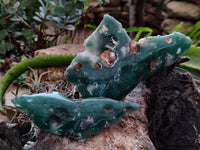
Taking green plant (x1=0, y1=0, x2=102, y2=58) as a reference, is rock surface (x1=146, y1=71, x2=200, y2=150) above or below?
below

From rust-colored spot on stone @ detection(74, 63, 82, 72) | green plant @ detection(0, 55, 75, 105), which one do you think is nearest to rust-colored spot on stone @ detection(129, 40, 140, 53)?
rust-colored spot on stone @ detection(74, 63, 82, 72)

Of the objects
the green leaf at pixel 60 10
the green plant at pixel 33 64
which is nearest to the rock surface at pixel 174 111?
the green plant at pixel 33 64

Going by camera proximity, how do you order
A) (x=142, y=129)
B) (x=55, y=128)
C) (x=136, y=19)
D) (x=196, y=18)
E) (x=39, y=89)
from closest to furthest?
(x=55, y=128), (x=142, y=129), (x=39, y=89), (x=136, y=19), (x=196, y=18)

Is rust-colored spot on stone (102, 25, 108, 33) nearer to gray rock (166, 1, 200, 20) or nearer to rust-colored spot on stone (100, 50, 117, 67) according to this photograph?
rust-colored spot on stone (100, 50, 117, 67)

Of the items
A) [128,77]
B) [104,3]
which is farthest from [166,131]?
[104,3]

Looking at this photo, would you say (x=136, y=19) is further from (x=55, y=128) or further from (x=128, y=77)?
(x=55, y=128)

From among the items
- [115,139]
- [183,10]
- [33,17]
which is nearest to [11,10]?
[33,17]
